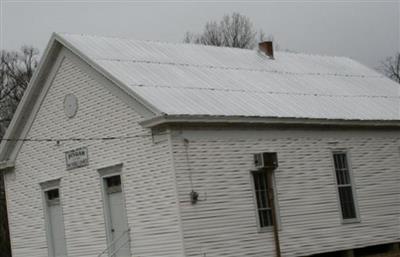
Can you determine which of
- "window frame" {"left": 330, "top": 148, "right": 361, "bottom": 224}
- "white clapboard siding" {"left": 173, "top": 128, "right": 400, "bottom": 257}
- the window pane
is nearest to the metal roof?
"white clapboard siding" {"left": 173, "top": 128, "right": 400, "bottom": 257}

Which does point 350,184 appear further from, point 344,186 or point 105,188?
point 105,188

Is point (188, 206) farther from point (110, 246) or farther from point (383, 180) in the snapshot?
point (383, 180)

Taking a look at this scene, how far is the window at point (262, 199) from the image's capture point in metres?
19.7

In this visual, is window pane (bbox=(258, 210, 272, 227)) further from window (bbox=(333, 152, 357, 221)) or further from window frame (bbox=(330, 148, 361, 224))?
window (bbox=(333, 152, 357, 221))

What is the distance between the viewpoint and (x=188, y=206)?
17.9m

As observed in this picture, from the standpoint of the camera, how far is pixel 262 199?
65.2 ft

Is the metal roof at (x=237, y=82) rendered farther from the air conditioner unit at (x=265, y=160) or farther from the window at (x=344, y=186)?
the window at (x=344, y=186)

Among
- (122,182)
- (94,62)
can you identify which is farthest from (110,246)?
(94,62)

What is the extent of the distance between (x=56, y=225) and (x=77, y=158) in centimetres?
236

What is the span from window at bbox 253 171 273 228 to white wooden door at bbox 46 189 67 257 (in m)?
5.68

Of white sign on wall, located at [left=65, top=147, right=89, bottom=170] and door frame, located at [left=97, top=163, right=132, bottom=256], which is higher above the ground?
white sign on wall, located at [left=65, top=147, right=89, bottom=170]

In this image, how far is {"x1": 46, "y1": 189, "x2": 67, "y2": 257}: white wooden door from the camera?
21859mm

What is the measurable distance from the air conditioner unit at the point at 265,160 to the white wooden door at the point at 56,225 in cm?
595

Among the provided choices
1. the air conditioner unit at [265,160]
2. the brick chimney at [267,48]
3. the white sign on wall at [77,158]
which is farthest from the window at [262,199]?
the brick chimney at [267,48]
